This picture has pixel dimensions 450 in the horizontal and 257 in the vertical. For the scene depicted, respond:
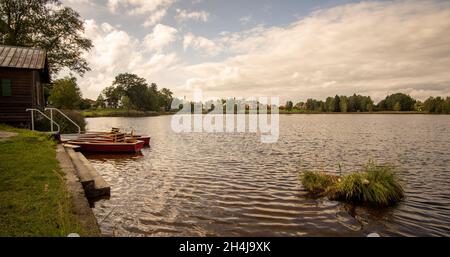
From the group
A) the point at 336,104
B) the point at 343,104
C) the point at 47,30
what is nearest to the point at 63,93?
the point at 47,30

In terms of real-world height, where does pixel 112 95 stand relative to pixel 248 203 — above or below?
above

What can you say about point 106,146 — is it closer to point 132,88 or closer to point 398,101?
point 132,88

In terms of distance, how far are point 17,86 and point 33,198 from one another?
18913 millimetres

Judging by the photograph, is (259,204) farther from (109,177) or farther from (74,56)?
(74,56)

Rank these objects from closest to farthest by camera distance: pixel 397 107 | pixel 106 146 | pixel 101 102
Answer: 1. pixel 106 146
2. pixel 101 102
3. pixel 397 107

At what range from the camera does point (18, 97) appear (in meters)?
21.5

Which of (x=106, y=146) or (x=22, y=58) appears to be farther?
(x=22, y=58)

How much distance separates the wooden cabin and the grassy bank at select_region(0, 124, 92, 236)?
40.0ft

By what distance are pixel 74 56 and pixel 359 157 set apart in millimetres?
35343

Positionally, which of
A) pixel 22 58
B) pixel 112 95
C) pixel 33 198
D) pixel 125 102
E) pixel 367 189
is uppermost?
pixel 112 95

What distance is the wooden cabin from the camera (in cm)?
2094

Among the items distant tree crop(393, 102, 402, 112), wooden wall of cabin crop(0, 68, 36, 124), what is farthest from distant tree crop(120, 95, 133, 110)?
distant tree crop(393, 102, 402, 112)

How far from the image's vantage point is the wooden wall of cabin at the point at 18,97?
2114 cm
